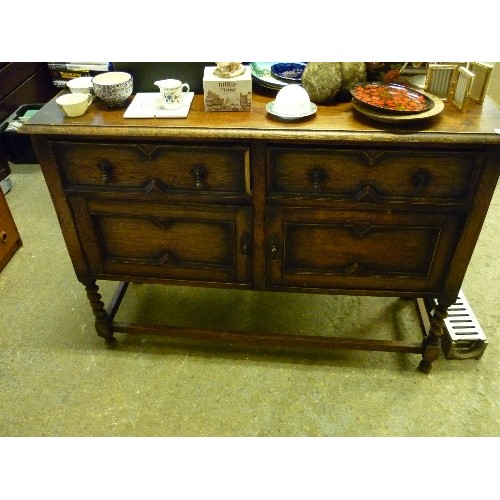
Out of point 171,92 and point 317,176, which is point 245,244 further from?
point 171,92

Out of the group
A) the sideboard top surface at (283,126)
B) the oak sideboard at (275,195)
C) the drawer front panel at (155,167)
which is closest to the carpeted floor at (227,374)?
the oak sideboard at (275,195)

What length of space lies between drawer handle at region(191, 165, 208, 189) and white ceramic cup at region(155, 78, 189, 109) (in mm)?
182

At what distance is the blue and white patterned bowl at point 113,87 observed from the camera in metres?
1.25

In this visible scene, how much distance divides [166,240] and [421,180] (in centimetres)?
75

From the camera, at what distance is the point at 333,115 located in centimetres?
121

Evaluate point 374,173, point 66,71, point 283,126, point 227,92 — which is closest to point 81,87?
point 227,92

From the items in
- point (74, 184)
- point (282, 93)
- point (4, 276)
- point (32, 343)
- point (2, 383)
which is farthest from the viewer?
point (4, 276)

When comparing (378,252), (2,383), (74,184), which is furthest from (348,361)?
(2,383)

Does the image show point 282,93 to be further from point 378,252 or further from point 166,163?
point 378,252

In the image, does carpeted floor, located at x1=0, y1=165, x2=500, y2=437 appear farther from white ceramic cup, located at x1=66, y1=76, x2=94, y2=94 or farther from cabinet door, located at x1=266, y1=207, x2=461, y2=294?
white ceramic cup, located at x1=66, y1=76, x2=94, y2=94

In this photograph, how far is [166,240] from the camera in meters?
1.42

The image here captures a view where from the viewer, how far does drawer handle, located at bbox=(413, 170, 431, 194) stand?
117cm

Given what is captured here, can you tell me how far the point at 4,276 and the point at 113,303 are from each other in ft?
2.09

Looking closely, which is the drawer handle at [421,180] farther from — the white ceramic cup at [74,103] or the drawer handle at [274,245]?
the white ceramic cup at [74,103]
